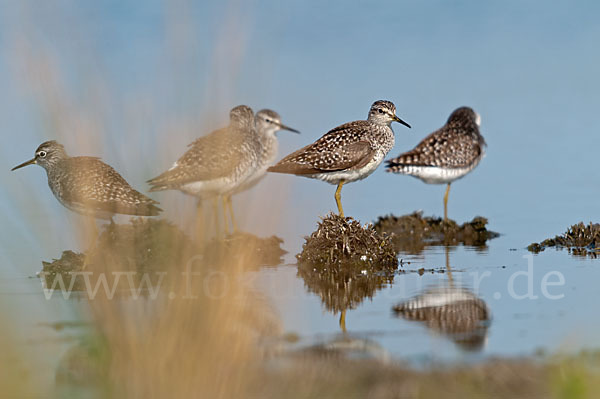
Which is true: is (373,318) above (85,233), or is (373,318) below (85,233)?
below

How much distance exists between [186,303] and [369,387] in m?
1.62

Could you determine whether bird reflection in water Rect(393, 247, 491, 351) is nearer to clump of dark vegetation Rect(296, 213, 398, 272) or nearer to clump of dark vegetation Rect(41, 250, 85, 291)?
clump of dark vegetation Rect(296, 213, 398, 272)

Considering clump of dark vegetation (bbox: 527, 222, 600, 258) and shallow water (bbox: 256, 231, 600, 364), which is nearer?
shallow water (bbox: 256, 231, 600, 364)

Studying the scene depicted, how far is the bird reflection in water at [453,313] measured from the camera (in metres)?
8.00

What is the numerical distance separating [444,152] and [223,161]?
1287 cm

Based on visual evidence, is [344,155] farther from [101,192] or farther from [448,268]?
[101,192]

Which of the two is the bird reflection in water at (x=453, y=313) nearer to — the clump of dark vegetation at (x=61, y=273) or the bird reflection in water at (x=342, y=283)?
the bird reflection in water at (x=342, y=283)

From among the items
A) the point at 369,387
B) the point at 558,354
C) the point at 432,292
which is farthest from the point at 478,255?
the point at 369,387

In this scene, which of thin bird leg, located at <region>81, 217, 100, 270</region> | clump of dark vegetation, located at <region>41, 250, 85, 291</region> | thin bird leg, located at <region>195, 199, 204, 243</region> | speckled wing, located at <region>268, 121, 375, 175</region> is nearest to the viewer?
thin bird leg, located at <region>195, 199, 204, 243</region>

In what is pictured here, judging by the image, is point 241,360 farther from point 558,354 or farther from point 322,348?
Result: point 558,354

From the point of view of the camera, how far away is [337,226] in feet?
42.0

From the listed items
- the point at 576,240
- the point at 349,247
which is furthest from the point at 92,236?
the point at 576,240

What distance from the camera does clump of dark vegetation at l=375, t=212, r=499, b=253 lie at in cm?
1747

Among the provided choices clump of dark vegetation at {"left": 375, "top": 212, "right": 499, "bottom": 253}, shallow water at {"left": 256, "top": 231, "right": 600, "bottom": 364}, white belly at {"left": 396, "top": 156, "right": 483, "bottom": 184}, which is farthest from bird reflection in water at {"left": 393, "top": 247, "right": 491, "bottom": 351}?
white belly at {"left": 396, "top": 156, "right": 483, "bottom": 184}
